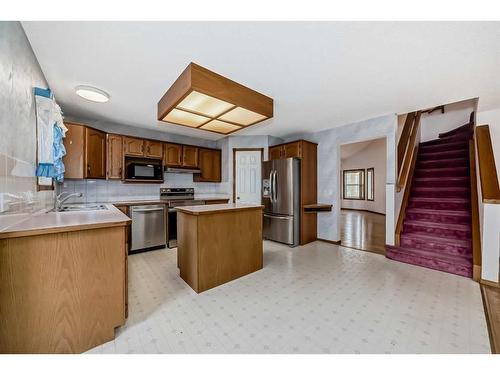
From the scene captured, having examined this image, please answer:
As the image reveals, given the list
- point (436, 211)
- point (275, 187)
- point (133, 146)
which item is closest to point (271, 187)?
point (275, 187)

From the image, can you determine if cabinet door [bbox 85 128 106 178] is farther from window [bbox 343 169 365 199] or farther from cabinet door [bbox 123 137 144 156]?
window [bbox 343 169 365 199]

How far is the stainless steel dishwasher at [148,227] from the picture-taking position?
3.45 m

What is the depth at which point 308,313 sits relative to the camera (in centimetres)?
183

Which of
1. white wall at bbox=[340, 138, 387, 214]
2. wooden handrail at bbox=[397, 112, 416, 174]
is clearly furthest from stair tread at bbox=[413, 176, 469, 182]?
white wall at bbox=[340, 138, 387, 214]

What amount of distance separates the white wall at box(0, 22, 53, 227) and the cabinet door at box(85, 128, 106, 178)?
4.42 ft

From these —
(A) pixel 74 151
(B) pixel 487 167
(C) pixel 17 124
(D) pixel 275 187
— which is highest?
(A) pixel 74 151

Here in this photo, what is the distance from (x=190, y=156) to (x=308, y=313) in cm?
366

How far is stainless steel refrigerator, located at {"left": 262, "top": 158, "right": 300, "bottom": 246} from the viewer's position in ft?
12.8

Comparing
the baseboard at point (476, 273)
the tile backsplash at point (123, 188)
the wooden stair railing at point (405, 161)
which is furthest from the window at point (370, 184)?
the tile backsplash at point (123, 188)

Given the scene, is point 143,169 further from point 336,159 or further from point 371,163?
point 371,163

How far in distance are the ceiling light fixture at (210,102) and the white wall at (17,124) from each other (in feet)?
3.54

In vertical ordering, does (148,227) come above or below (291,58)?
below

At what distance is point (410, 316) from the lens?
178 centimetres
